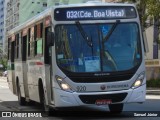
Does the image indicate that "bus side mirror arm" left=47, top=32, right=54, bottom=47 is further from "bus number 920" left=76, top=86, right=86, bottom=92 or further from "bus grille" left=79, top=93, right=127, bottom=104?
"bus grille" left=79, top=93, right=127, bottom=104

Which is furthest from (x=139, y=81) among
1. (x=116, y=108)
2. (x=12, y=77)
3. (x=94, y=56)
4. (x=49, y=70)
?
(x=12, y=77)

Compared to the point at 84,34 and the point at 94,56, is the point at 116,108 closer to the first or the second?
the point at 94,56

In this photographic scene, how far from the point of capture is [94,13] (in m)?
13.6

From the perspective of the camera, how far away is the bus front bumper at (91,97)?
12875 millimetres

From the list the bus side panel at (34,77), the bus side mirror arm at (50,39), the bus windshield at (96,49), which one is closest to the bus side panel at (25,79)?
the bus side panel at (34,77)

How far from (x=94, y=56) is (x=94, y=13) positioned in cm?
127

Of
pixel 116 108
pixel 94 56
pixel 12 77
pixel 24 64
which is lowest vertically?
pixel 116 108

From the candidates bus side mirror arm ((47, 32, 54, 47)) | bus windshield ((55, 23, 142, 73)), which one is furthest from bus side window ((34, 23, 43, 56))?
bus windshield ((55, 23, 142, 73))

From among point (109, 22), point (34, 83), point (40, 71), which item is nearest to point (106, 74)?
point (109, 22)

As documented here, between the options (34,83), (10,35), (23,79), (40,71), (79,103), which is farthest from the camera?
(10,35)

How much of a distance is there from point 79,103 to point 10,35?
33.1 ft

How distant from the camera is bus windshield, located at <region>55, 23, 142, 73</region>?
42.9ft

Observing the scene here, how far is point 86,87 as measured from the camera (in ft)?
42.4

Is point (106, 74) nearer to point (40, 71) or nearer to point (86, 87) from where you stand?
point (86, 87)
